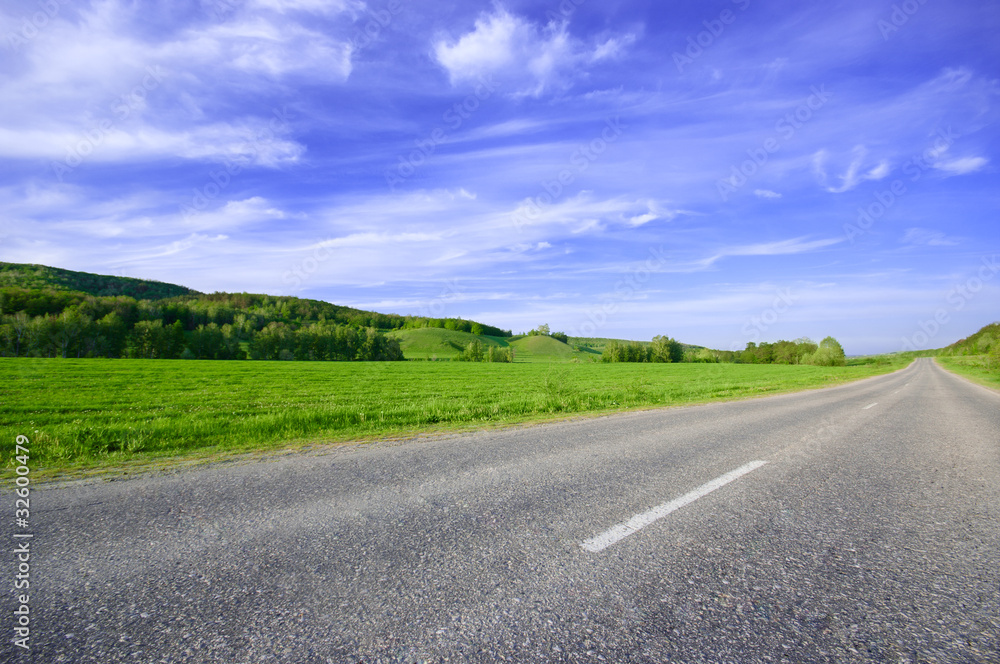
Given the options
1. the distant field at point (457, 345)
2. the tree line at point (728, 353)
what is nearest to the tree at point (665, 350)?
the tree line at point (728, 353)

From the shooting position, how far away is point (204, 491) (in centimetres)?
482

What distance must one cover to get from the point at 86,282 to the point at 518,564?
18844 centimetres

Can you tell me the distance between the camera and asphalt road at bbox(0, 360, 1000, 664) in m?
2.24

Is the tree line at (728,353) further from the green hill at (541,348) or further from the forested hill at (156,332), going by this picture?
the forested hill at (156,332)

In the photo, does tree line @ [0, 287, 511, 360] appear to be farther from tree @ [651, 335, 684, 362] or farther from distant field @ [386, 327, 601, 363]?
tree @ [651, 335, 684, 362]

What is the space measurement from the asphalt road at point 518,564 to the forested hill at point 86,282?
15360 cm

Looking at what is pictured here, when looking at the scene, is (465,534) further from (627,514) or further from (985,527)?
(985,527)

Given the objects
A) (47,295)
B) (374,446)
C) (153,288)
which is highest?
(153,288)

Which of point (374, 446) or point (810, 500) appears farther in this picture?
point (374, 446)

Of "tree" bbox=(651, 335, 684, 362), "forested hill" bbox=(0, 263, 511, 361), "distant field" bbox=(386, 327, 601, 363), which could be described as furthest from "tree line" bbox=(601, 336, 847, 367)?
"forested hill" bbox=(0, 263, 511, 361)

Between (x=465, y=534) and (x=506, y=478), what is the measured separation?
1.75m

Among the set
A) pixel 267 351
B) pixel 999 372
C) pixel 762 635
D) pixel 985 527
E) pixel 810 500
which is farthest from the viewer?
pixel 267 351

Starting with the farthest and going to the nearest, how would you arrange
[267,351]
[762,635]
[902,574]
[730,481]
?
[267,351], [730,481], [902,574], [762,635]

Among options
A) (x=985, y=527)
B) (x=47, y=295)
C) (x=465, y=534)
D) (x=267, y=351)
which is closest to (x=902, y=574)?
(x=985, y=527)
